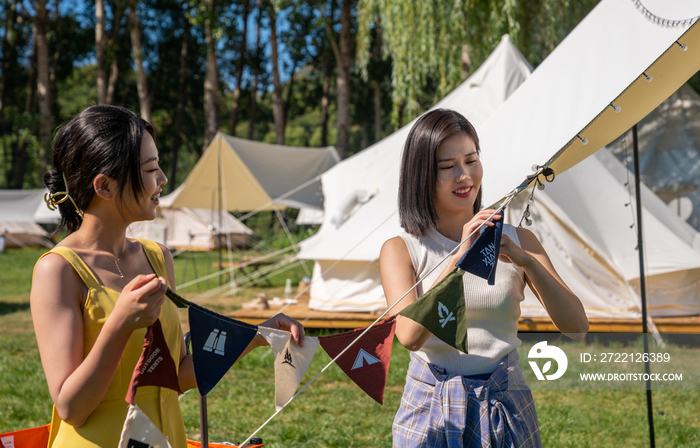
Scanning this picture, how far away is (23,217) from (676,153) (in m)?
22.0

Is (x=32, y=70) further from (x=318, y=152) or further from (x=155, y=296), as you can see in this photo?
(x=155, y=296)

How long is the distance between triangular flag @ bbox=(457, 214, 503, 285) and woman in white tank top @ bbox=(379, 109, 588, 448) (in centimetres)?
4

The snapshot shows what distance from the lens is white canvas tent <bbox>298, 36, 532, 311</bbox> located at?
20.0 ft

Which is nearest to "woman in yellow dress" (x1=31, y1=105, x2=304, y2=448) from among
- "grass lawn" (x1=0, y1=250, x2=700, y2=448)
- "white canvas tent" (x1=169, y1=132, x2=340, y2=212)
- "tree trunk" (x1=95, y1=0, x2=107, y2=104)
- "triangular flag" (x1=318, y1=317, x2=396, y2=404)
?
"triangular flag" (x1=318, y1=317, x2=396, y2=404)

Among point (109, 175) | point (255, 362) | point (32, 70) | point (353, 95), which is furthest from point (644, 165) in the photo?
point (32, 70)

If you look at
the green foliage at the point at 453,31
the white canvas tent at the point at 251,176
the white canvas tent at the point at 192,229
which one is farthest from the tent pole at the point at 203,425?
the white canvas tent at the point at 192,229

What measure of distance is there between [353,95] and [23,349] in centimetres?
2696

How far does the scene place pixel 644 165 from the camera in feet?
24.0

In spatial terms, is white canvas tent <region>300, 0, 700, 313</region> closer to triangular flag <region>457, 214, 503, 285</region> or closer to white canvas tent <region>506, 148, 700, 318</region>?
triangular flag <region>457, 214, 503, 285</region>

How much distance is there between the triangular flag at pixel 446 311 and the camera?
142cm

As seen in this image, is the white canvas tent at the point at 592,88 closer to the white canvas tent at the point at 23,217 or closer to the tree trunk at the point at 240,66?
the tree trunk at the point at 240,66

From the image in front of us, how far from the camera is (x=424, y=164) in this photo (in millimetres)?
1632

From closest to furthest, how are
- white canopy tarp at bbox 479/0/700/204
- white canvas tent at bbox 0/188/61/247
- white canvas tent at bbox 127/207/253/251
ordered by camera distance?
white canopy tarp at bbox 479/0/700/204 < white canvas tent at bbox 127/207/253/251 < white canvas tent at bbox 0/188/61/247

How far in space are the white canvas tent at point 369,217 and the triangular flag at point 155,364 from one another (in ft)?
14.1
